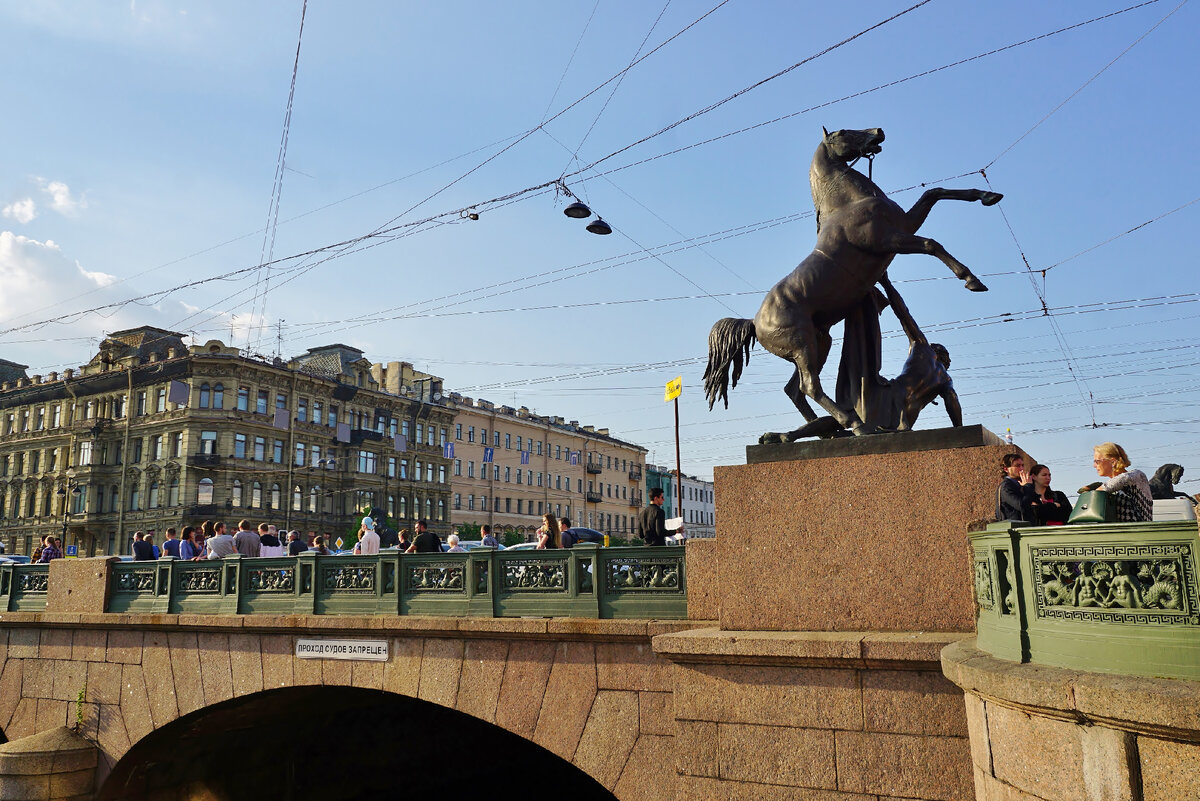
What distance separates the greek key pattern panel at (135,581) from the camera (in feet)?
37.6

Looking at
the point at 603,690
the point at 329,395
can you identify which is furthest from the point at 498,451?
the point at 603,690

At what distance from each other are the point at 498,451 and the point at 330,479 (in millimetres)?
15688

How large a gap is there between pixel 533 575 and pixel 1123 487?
5018 millimetres

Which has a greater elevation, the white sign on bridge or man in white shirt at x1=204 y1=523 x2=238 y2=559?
man in white shirt at x1=204 y1=523 x2=238 y2=559

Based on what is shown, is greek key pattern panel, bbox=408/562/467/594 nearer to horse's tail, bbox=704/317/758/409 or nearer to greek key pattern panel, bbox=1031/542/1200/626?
horse's tail, bbox=704/317/758/409

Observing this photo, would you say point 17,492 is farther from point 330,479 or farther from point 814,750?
point 814,750

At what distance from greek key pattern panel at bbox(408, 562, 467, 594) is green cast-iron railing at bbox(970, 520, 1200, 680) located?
531 cm

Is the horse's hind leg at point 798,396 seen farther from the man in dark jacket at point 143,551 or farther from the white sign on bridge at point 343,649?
the man in dark jacket at point 143,551

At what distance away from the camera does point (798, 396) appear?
24.0ft

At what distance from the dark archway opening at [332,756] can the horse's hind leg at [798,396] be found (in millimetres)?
6933

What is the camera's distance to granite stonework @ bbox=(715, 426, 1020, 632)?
604 cm

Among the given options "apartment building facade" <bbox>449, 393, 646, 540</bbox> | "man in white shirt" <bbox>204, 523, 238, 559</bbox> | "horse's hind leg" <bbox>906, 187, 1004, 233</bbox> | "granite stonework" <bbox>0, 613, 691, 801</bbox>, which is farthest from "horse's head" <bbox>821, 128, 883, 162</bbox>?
"apartment building facade" <bbox>449, 393, 646, 540</bbox>

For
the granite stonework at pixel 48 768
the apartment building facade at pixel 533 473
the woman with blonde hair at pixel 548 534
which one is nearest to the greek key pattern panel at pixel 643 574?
the woman with blonde hair at pixel 548 534

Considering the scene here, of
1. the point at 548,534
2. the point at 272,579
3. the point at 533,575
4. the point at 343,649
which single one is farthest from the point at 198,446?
the point at 533,575
